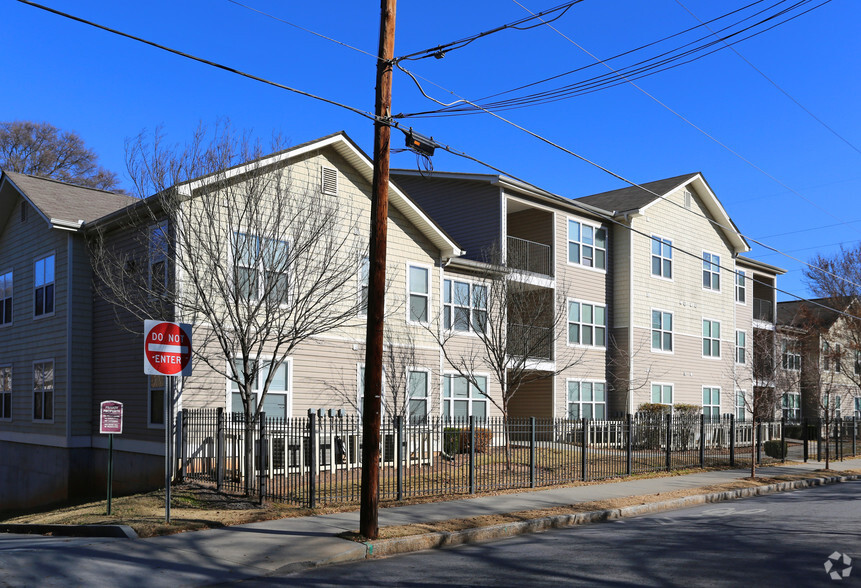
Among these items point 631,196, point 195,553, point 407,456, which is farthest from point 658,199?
point 195,553

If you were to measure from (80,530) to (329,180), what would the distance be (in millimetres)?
11255

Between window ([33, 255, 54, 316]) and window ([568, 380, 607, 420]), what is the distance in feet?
58.0

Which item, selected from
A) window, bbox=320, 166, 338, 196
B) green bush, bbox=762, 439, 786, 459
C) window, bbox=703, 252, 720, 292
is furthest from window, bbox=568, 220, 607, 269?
window, bbox=320, 166, 338, 196

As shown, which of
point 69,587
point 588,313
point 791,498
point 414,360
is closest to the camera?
point 69,587

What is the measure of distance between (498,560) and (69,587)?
16.6ft

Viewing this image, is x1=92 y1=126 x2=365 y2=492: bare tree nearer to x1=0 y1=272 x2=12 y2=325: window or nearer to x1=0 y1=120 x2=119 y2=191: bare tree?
x1=0 y1=272 x2=12 y2=325: window

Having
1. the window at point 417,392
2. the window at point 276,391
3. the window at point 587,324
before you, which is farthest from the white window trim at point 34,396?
the window at point 587,324

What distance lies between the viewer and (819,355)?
42438mm

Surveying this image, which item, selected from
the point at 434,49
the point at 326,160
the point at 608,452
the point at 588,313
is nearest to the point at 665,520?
the point at 608,452

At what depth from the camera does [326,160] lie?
20.6 meters

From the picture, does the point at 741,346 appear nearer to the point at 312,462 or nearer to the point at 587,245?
the point at 587,245

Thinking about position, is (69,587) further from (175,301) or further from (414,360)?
(414,360)

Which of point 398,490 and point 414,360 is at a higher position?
point 414,360

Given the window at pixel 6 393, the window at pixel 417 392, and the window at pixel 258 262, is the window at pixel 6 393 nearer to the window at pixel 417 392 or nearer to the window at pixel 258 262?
the window at pixel 258 262
